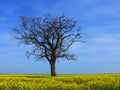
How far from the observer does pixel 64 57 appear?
2334 inches

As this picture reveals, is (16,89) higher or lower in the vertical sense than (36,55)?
lower

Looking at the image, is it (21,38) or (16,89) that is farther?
(21,38)

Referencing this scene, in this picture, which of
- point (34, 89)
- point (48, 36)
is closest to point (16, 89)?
point (34, 89)

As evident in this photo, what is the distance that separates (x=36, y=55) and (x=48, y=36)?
11.8 ft

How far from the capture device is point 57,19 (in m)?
59.1

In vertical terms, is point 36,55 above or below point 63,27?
below

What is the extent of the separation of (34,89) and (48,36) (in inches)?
1622

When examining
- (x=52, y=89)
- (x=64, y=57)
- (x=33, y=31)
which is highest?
(x=33, y=31)

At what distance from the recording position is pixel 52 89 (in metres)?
17.3

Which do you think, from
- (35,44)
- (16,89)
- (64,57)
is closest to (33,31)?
(35,44)

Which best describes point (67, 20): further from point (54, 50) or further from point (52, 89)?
point (52, 89)

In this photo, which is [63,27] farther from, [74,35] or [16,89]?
[16,89]

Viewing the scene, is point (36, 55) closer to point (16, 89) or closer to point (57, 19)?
point (57, 19)

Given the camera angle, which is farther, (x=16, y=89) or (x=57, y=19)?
(x=57, y=19)
